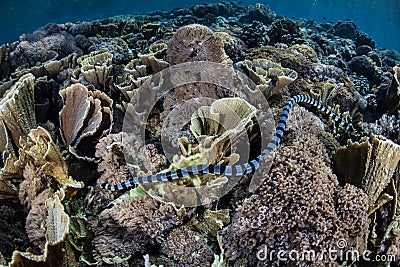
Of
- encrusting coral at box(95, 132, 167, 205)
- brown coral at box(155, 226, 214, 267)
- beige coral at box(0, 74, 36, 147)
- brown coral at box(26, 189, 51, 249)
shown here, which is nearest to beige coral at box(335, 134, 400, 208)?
brown coral at box(155, 226, 214, 267)

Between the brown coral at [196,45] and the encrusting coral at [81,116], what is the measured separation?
3.59 feet

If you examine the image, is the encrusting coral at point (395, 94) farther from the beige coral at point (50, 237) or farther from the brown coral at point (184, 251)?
the beige coral at point (50, 237)

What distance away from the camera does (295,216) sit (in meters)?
2.11

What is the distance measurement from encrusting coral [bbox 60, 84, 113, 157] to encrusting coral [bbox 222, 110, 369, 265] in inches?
66.7

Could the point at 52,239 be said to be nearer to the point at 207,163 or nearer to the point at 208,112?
the point at 207,163

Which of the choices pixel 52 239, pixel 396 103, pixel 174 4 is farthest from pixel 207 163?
pixel 174 4

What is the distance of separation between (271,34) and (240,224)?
6.52 m

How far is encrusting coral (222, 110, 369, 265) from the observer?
6.94 ft

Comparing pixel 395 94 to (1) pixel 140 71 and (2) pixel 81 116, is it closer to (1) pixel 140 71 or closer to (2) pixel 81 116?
(1) pixel 140 71

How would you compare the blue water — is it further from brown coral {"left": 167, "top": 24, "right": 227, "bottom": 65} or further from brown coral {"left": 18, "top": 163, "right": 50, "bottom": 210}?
brown coral {"left": 18, "top": 163, "right": 50, "bottom": 210}

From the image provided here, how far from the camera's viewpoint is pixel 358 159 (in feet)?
8.37

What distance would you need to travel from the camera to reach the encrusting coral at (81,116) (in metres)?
2.97

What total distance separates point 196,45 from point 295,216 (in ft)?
7.23

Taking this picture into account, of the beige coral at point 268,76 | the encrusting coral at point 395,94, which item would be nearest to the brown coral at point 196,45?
the beige coral at point 268,76
